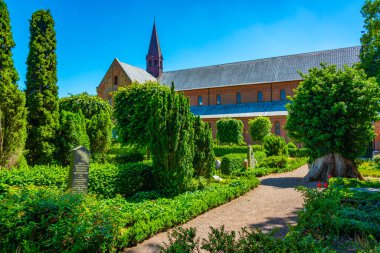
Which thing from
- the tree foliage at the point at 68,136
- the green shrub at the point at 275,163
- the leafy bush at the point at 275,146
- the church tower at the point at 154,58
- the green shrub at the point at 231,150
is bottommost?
the green shrub at the point at 275,163

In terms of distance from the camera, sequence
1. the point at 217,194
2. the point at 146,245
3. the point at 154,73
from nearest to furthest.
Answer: the point at 146,245
the point at 217,194
the point at 154,73

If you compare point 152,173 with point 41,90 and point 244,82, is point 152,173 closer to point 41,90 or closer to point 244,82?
point 41,90

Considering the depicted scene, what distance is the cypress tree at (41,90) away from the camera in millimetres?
13422

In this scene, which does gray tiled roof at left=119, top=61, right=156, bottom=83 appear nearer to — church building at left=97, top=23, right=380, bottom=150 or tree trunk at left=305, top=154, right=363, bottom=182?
church building at left=97, top=23, right=380, bottom=150

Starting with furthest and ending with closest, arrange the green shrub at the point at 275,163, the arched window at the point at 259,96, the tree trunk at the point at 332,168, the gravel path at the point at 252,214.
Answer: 1. the arched window at the point at 259,96
2. the green shrub at the point at 275,163
3. the tree trunk at the point at 332,168
4. the gravel path at the point at 252,214

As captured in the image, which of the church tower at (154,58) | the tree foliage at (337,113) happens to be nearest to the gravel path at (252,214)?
the tree foliage at (337,113)

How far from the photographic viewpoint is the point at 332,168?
14594 millimetres

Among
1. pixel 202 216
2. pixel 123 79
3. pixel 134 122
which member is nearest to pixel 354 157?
pixel 202 216

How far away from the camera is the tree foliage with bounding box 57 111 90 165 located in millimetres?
14000

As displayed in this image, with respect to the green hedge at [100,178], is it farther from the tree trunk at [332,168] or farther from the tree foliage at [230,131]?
the tree foliage at [230,131]

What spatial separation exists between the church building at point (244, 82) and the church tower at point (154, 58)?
2.28m

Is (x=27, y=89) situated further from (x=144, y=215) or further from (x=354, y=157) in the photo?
(x=354, y=157)

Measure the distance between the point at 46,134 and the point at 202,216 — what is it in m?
9.34

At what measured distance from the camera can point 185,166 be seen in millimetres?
10711
